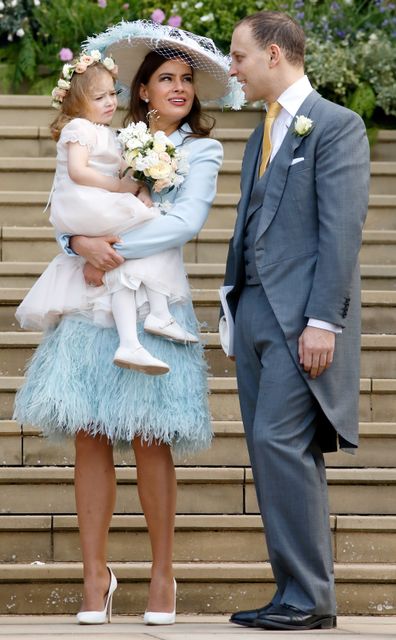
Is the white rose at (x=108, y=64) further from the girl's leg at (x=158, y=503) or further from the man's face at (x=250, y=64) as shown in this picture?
the girl's leg at (x=158, y=503)

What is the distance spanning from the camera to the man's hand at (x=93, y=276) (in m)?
4.56

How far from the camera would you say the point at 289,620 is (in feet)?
13.7

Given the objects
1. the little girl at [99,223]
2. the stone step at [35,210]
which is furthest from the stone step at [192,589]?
the stone step at [35,210]

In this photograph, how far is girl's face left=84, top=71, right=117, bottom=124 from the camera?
15.1 ft

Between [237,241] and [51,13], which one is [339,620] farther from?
[51,13]

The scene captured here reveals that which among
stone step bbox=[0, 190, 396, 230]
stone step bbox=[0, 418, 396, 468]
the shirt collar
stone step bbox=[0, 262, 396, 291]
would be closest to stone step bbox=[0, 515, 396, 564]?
stone step bbox=[0, 418, 396, 468]

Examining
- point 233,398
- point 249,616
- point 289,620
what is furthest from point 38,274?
point 289,620

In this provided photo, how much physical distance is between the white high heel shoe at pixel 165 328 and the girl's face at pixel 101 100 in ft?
2.23

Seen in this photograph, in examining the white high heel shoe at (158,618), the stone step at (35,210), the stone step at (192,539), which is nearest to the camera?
the white high heel shoe at (158,618)

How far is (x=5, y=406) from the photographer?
5.96m

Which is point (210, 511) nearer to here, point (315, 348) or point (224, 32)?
point (315, 348)

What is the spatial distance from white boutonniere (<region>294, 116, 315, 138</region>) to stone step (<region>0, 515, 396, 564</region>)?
1756 millimetres

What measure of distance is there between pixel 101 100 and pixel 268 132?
0.58m

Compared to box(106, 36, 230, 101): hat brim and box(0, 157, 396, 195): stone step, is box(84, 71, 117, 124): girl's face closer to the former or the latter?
box(106, 36, 230, 101): hat brim
